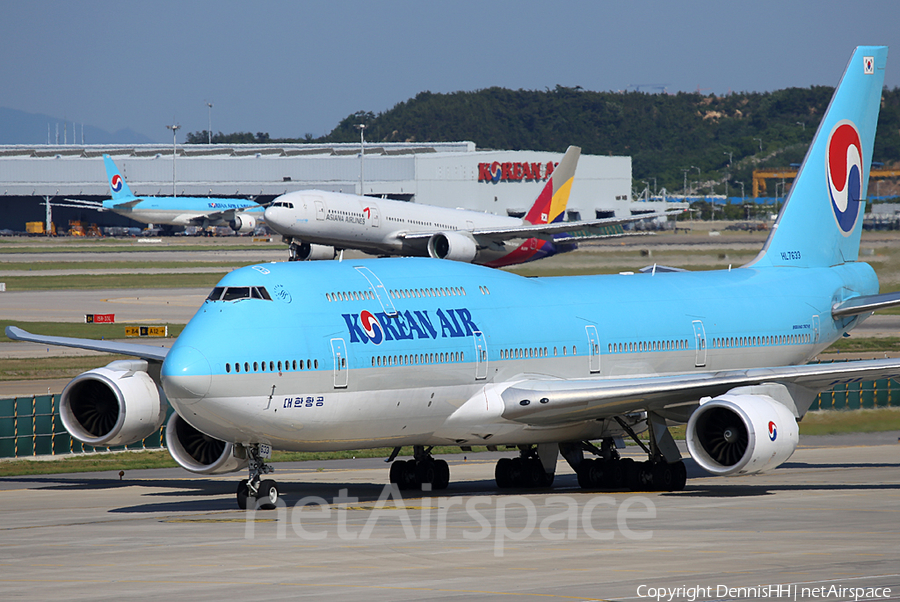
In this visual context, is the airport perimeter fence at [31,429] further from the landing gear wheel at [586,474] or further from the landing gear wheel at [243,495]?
the landing gear wheel at [586,474]

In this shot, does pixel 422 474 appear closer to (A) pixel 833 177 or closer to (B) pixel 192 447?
(B) pixel 192 447

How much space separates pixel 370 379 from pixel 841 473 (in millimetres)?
16403

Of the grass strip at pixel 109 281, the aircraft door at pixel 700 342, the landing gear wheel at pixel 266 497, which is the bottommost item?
the landing gear wheel at pixel 266 497

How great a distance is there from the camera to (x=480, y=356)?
2995 centimetres

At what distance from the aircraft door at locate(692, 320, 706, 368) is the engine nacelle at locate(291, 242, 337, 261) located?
44.8 m

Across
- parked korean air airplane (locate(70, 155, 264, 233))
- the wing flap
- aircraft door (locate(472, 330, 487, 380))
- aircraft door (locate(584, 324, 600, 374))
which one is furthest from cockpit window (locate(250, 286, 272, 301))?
parked korean air airplane (locate(70, 155, 264, 233))

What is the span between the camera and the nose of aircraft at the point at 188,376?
2514 cm

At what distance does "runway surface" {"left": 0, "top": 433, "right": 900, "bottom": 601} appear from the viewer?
18672mm

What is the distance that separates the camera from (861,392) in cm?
5138

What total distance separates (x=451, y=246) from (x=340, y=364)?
5021 centimetres

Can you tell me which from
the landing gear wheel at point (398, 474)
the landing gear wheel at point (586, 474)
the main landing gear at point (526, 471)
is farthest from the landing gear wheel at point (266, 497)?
the landing gear wheel at point (586, 474)

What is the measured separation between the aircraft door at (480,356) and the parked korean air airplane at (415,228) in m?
43.4
